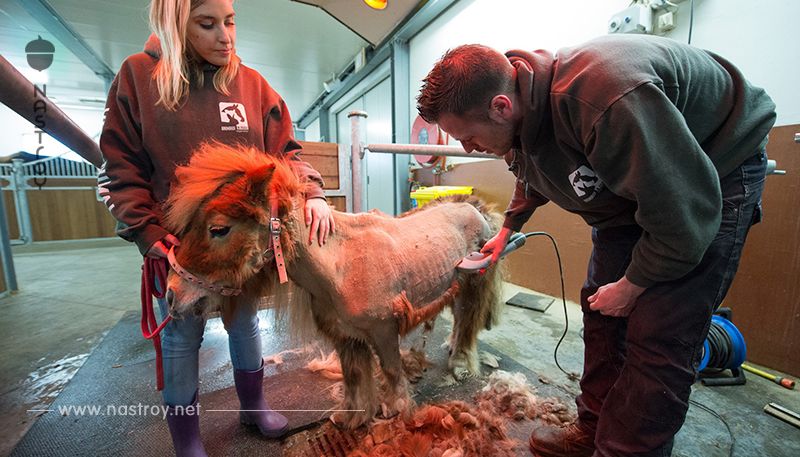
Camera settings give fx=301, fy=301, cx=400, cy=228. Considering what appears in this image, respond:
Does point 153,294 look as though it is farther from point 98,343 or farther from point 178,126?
point 98,343

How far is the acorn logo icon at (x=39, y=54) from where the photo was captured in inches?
136

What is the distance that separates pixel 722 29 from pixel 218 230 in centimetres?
313

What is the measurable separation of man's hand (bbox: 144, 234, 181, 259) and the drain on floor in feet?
3.33

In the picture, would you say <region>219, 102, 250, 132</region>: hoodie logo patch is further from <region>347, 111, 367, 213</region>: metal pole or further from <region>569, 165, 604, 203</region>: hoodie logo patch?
<region>347, 111, 367, 213</region>: metal pole

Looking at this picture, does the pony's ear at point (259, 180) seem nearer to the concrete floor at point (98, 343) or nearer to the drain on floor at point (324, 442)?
the drain on floor at point (324, 442)

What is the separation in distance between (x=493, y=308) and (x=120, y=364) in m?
2.64

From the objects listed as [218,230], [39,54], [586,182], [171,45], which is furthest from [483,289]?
[39,54]

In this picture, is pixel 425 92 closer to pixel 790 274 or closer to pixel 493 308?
pixel 493 308

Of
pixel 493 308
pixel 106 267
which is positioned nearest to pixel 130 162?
pixel 493 308

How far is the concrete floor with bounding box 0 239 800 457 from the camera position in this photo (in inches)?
55.8

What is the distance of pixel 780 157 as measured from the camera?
177 cm

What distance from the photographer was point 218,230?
101 cm

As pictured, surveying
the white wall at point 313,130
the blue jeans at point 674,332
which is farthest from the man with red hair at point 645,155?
the white wall at point 313,130

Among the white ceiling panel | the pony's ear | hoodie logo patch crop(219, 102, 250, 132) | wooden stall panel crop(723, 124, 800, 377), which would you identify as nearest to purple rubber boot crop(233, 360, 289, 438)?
the pony's ear
